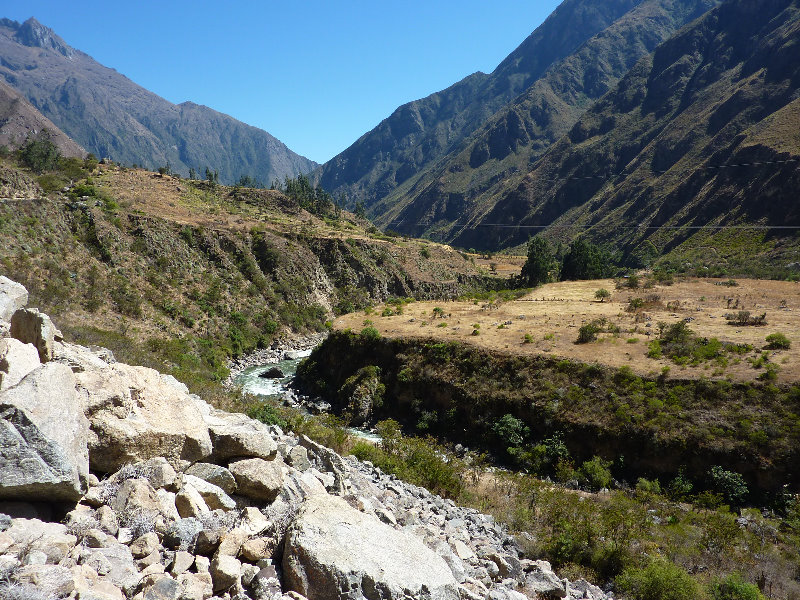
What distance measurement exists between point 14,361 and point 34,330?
6.62ft

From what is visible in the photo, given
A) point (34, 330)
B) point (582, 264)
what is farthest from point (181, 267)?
point (582, 264)

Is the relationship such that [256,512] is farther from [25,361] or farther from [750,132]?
[750,132]

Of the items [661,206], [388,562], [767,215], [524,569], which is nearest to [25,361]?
[388,562]

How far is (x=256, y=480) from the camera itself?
24.3 ft

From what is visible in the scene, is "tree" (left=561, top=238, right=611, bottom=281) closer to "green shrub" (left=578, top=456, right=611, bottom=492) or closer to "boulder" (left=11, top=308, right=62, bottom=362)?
"green shrub" (left=578, top=456, right=611, bottom=492)

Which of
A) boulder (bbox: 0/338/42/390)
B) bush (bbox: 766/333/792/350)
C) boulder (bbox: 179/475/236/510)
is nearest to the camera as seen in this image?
boulder (bbox: 0/338/42/390)

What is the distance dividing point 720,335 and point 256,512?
3177 centimetres

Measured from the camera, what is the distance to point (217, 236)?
53.3m

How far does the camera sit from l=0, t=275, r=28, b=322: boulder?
29.5 feet

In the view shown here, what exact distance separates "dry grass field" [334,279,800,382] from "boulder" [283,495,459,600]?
2234 centimetres

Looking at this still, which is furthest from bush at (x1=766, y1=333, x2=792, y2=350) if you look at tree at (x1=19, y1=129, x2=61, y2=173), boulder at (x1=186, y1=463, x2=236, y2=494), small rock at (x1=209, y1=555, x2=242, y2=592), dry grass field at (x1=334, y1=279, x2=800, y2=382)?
tree at (x1=19, y1=129, x2=61, y2=173)

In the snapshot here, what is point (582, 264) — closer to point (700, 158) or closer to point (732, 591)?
point (732, 591)

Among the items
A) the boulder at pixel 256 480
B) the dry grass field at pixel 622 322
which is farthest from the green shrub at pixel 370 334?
the boulder at pixel 256 480

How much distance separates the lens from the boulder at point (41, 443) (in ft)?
16.3
